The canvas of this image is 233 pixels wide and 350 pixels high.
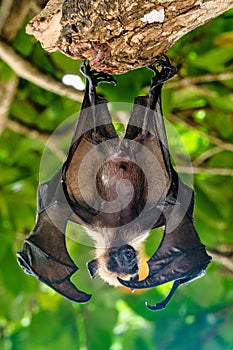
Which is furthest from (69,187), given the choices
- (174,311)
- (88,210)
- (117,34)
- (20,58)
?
(174,311)

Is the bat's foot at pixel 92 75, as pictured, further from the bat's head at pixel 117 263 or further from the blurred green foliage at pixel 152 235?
the blurred green foliage at pixel 152 235

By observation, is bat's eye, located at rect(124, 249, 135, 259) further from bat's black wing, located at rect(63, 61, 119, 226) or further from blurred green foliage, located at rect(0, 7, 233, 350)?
A: blurred green foliage, located at rect(0, 7, 233, 350)

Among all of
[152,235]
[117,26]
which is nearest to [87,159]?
[117,26]

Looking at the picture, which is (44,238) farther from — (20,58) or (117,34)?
(20,58)

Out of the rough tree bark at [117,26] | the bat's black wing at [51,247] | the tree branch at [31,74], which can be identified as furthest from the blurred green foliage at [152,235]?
the rough tree bark at [117,26]

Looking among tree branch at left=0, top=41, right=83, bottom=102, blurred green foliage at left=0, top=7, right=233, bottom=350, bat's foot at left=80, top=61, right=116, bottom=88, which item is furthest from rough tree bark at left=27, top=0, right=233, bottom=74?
tree branch at left=0, top=41, right=83, bottom=102
